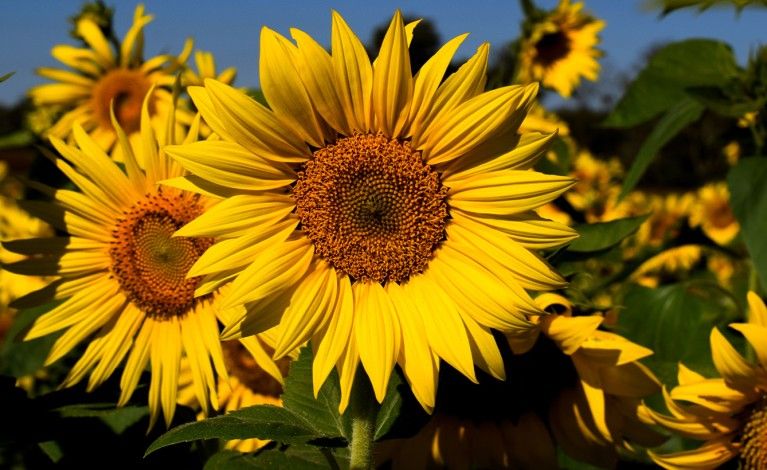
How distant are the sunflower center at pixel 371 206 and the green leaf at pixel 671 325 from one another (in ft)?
2.40

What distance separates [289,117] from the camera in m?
1.26

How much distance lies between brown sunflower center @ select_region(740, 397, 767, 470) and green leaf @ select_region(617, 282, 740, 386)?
0.84ft

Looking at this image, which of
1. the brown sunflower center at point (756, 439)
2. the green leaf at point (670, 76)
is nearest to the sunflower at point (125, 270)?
the brown sunflower center at point (756, 439)

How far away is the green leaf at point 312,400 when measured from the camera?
139 cm

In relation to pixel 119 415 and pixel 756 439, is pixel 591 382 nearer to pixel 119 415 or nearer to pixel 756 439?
pixel 756 439

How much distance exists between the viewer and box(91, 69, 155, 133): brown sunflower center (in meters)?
3.12

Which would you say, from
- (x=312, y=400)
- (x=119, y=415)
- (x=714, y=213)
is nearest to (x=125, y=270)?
(x=119, y=415)

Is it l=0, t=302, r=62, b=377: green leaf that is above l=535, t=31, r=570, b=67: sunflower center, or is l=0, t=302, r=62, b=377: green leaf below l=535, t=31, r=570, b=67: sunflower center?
below

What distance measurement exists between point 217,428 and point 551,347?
67 centimetres

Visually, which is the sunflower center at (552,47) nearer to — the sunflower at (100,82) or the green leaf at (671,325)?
the sunflower at (100,82)

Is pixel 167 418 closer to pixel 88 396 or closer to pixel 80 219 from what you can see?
pixel 88 396

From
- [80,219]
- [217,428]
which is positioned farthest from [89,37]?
[217,428]

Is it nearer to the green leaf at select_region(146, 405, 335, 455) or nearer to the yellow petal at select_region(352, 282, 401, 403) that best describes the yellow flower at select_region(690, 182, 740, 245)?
the yellow petal at select_region(352, 282, 401, 403)

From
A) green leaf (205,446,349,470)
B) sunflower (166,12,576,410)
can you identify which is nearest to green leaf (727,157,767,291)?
sunflower (166,12,576,410)
